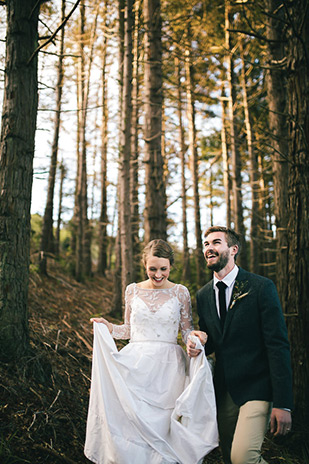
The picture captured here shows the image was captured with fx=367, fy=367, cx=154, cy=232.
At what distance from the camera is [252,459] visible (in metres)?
2.75

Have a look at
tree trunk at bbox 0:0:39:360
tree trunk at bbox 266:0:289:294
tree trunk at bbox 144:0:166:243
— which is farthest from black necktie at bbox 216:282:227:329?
tree trunk at bbox 266:0:289:294

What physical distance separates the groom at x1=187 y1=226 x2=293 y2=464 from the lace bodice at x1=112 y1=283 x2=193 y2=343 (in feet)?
0.65

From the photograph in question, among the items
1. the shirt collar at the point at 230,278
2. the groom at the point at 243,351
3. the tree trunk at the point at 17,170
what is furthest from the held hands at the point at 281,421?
the tree trunk at the point at 17,170

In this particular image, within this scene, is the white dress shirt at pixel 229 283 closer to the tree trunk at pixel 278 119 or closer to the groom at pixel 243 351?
the groom at pixel 243 351

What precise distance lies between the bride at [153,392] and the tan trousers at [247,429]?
0.19 m

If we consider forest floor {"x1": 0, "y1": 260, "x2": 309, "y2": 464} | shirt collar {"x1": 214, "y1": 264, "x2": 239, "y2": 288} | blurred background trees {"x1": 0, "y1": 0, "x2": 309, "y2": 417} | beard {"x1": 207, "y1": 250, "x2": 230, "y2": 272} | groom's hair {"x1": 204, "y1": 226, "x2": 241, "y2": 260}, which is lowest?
forest floor {"x1": 0, "y1": 260, "x2": 309, "y2": 464}

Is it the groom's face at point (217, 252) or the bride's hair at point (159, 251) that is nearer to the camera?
the groom's face at point (217, 252)

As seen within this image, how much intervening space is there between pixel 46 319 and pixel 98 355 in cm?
410

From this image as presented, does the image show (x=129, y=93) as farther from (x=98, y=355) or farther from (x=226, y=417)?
(x=226, y=417)

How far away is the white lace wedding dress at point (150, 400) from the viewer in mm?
2891

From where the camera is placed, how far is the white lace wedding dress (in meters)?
2.89

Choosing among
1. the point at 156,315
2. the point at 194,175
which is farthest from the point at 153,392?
the point at 194,175

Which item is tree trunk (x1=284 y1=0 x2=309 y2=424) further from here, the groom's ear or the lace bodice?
A: the lace bodice

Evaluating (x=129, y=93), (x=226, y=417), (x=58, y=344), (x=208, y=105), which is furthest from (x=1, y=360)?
(x=208, y=105)
